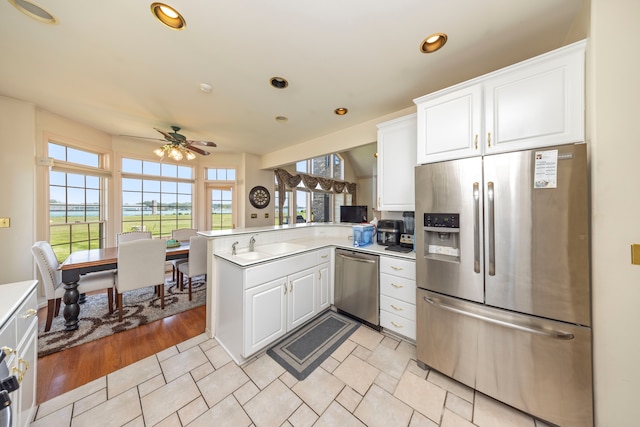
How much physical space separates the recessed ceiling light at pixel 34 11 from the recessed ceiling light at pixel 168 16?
740mm

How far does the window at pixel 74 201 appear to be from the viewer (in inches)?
121

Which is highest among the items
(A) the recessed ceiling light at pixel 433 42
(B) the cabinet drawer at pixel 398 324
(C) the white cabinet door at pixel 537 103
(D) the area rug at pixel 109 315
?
(A) the recessed ceiling light at pixel 433 42

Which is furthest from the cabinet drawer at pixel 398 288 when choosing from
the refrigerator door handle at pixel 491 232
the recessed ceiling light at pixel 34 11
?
the recessed ceiling light at pixel 34 11

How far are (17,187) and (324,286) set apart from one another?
159 inches

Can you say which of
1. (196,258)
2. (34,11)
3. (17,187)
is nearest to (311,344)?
(196,258)

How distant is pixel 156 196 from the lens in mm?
4379

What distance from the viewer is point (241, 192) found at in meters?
4.92

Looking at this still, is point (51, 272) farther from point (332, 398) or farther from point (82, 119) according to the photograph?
point (332, 398)

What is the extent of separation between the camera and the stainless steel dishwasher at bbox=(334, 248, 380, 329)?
2.26 meters

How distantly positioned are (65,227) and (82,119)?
66.8 inches

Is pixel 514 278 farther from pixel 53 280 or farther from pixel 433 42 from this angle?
pixel 53 280

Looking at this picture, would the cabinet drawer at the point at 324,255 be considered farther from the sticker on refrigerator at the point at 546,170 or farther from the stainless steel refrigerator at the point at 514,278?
the sticker on refrigerator at the point at 546,170

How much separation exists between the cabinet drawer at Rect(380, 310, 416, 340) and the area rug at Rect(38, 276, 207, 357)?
2491 mm

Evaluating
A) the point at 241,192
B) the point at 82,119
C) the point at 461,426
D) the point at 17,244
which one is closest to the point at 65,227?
the point at 17,244
